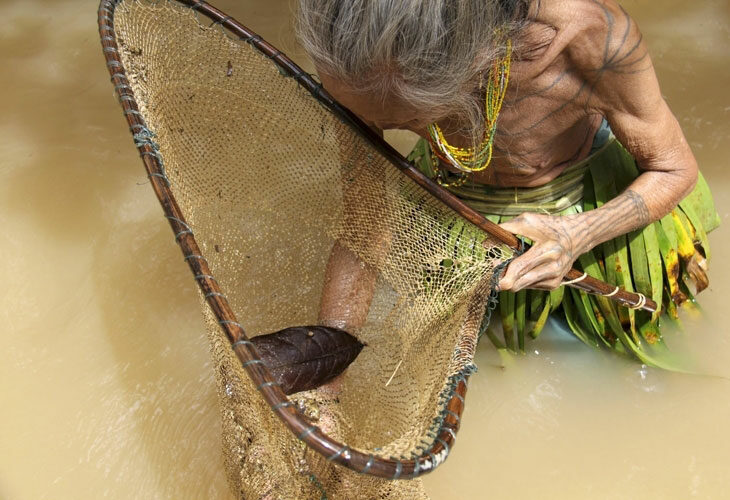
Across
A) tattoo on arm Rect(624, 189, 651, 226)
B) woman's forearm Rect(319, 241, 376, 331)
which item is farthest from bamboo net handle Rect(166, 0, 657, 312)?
woman's forearm Rect(319, 241, 376, 331)

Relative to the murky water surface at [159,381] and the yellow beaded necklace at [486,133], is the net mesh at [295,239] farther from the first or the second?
the murky water surface at [159,381]

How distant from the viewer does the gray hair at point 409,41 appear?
77 cm

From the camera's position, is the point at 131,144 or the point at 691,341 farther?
the point at 131,144

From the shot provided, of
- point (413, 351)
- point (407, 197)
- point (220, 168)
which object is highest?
point (407, 197)

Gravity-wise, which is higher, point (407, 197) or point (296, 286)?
point (407, 197)

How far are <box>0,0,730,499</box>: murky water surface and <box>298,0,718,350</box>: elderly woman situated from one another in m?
0.13

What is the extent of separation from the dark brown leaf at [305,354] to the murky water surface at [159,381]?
0.34 m

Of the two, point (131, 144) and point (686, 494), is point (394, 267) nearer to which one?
point (686, 494)

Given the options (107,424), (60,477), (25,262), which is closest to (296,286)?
(107,424)

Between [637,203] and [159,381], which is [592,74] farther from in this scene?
[159,381]

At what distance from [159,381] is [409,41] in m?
0.93

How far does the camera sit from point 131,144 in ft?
6.01

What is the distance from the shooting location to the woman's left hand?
1.00m

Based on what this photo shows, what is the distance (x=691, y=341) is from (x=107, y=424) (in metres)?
1.20
